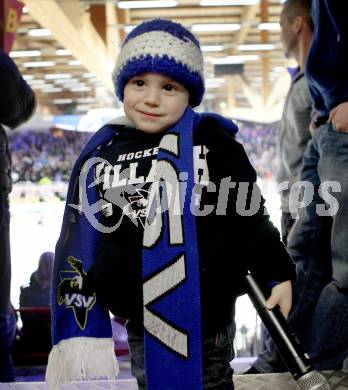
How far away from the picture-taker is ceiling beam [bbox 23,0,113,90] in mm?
1868

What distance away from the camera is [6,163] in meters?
1.55

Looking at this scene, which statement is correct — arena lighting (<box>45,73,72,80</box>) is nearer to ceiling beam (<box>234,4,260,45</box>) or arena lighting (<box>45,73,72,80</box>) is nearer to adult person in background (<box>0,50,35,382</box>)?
adult person in background (<box>0,50,35,382</box>)

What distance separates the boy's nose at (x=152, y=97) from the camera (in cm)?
94

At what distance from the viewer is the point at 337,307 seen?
1.37 metres

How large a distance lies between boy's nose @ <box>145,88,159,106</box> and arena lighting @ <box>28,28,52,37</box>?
1.31 meters

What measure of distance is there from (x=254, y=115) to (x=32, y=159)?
90cm

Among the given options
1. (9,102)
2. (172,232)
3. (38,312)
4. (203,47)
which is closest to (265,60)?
(203,47)

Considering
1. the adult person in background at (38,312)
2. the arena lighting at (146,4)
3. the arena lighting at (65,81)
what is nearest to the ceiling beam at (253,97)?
the arena lighting at (146,4)

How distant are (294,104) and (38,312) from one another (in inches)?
48.3

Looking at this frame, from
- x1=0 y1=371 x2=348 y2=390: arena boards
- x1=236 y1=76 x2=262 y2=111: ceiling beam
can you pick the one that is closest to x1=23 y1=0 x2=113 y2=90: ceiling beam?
x1=236 y1=76 x2=262 y2=111: ceiling beam

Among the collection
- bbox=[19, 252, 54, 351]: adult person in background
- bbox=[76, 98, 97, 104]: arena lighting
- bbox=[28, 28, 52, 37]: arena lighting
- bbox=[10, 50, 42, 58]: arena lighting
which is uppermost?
bbox=[28, 28, 52, 37]: arena lighting

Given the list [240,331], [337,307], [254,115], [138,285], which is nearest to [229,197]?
[138,285]

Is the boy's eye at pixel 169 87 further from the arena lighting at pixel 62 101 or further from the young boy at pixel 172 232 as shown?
the arena lighting at pixel 62 101

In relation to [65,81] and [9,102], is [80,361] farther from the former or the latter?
[65,81]
